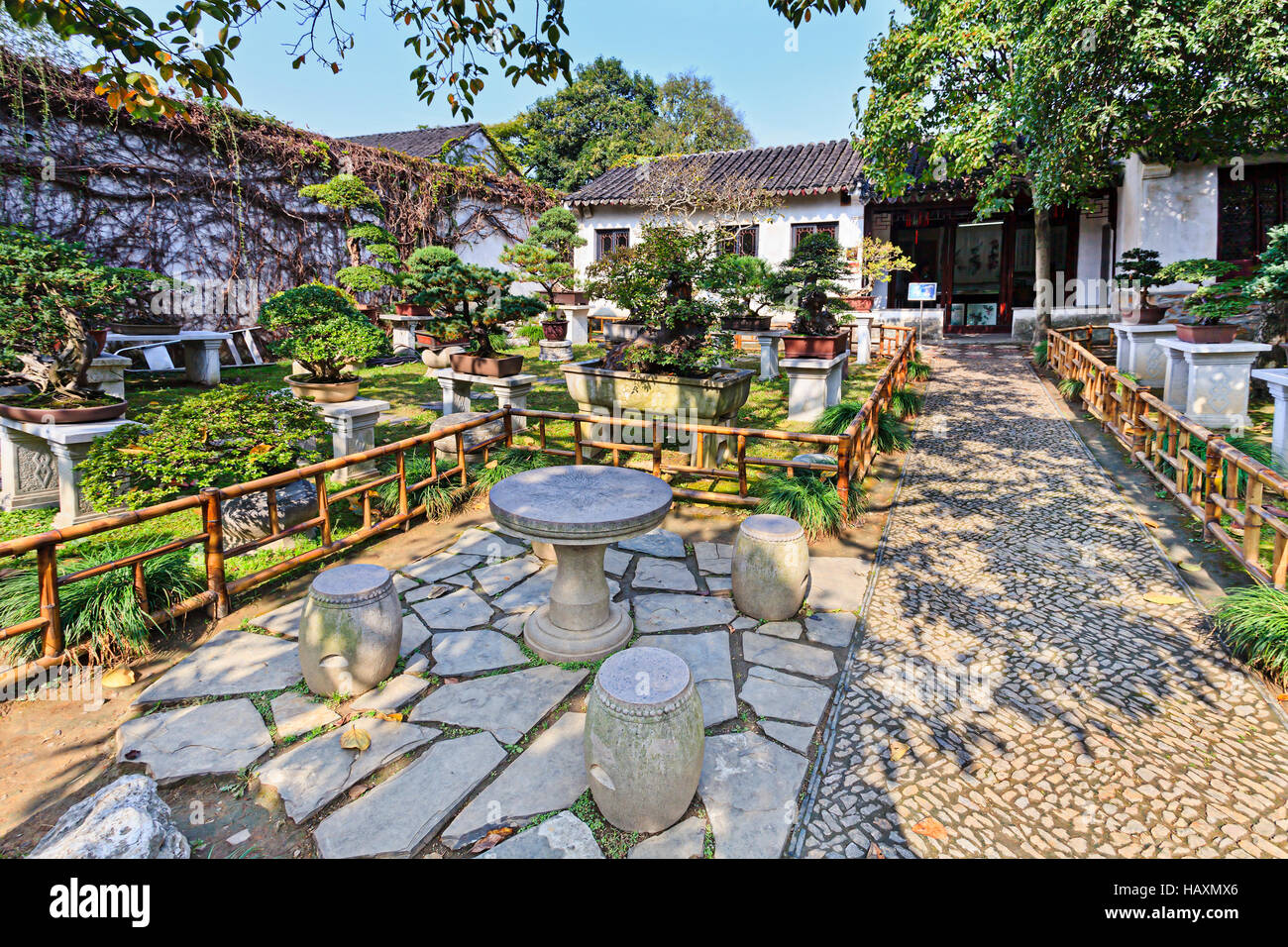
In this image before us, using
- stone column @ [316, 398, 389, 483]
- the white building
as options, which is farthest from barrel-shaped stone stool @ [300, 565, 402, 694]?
the white building

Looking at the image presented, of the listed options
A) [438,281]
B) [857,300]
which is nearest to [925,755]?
[438,281]

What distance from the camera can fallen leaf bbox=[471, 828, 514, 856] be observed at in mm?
2512

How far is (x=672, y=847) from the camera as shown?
2.54 metres

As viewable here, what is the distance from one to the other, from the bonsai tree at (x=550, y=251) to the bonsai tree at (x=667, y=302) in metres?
8.58

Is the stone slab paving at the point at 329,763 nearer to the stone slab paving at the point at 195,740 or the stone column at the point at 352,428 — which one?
the stone slab paving at the point at 195,740

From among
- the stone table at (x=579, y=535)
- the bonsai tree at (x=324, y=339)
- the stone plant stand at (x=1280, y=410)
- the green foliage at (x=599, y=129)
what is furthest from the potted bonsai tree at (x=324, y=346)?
the green foliage at (x=599, y=129)

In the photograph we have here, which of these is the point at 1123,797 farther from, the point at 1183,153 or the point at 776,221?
the point at 776,221

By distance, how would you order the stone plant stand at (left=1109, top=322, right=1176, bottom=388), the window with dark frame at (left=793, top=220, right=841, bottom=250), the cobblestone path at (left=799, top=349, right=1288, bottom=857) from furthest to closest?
the window with dark frame at (left=793, top=220, right=841, bottom=250) → the stone plant stand at (left=1109, top=322, right=1176, bottom=388) → the cobblestone path at (left=799, top=349, right=1288, bottom=857)

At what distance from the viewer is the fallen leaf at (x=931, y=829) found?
2.57 meters

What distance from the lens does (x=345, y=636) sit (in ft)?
11.1

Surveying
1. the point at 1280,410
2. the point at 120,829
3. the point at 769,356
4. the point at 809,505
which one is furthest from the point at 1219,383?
the point at 120,829

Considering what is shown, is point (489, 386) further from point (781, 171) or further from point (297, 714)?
point (781, 171)

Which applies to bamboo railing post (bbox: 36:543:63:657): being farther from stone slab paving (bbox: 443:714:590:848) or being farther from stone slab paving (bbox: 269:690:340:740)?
stone slab paving (bbox: 443:714:590:848)

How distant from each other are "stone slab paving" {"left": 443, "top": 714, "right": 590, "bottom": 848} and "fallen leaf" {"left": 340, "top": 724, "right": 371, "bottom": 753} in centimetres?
64
